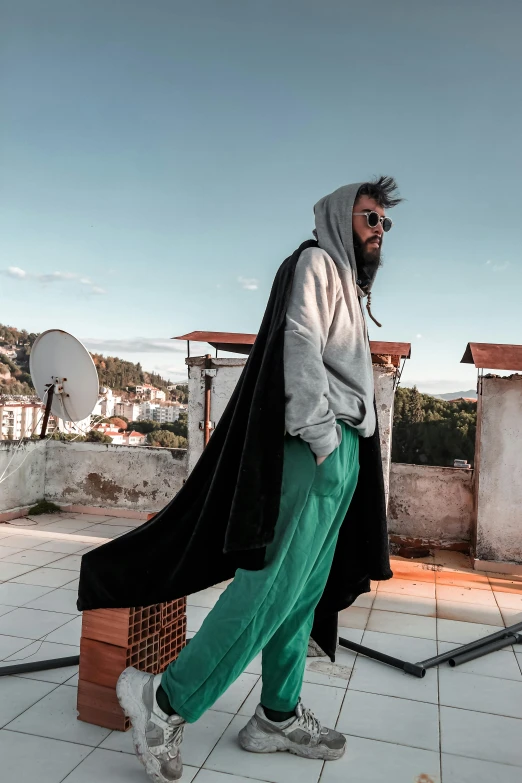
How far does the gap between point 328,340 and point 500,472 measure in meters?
3.36

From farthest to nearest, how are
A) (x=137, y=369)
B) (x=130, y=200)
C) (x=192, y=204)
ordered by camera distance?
(x=137, y=369)
(x=130, y=200)
(x=192, y=204)

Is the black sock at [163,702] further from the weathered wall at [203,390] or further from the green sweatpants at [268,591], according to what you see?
the weathered wall at [203,390]

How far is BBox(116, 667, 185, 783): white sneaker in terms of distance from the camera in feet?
4.83

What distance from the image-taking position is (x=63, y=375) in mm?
5480

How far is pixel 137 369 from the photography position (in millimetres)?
32125

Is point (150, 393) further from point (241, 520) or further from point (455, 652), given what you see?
point (241, 520)

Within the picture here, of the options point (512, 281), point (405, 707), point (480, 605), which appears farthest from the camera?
point (512, 281)

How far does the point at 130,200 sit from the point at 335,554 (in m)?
30.2

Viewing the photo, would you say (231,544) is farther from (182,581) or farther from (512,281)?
(512,281)

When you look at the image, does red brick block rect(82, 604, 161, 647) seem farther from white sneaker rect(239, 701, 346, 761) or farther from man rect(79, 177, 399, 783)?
white sneaker rect(239, 701, 346, 761)

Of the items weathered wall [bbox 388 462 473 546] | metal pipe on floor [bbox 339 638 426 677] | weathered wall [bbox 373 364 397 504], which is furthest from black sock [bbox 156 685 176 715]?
weathered wall [bbox 388 462 473 546]

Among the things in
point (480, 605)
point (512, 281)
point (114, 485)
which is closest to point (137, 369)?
point (512, 281)

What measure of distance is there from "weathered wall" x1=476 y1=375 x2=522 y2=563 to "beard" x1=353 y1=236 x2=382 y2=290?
303 cm

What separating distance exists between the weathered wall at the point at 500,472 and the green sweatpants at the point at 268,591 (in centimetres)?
321
